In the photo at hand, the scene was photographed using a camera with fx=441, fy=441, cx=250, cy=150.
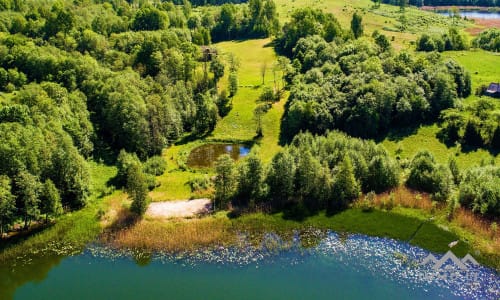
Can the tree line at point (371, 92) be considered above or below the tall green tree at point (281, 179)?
above

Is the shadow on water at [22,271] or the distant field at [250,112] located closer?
the shadow on water at [22,271]

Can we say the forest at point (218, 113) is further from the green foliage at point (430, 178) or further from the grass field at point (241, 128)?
the grass field at point (241, 128)

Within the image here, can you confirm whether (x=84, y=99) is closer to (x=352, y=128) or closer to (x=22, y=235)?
(x=22, y=235)

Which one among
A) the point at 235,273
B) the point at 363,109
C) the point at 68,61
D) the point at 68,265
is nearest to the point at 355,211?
the point at 235,273

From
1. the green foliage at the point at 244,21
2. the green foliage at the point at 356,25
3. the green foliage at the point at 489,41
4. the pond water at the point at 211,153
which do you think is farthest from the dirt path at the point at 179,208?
the green foliage at the point at 489,41

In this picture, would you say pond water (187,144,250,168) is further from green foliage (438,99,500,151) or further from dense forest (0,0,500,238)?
green foliage (438,99,500,151)

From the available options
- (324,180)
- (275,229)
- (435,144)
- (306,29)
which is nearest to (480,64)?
(435,144)
